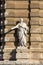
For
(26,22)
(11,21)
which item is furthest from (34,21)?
(11,21)

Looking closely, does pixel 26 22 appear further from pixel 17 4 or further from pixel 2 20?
pixel 2 20

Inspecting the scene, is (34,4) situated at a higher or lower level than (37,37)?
higher

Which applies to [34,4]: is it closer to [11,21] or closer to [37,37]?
[11,21]

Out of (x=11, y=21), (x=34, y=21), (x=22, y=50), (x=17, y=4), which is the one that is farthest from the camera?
(x=17, y=4)

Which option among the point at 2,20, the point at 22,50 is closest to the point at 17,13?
the point at 2,20

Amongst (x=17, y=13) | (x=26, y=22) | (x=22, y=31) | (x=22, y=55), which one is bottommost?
(x=22, y=55)

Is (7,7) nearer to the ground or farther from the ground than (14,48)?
farther from the ground

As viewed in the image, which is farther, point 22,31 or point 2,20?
point 2,20

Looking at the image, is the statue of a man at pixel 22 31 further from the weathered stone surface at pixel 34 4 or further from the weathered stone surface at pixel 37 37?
the weathered stone surface at pixel 34 4

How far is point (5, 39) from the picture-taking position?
2431 cm

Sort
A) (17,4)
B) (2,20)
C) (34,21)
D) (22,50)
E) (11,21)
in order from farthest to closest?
(2,20), (17,4), (11,21), (34,21), (22,50)

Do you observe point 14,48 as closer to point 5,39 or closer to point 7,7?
point 5,39

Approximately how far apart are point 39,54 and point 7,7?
10.0 feet

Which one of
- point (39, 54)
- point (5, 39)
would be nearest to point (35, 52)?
point (39, 54)
